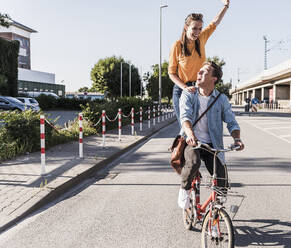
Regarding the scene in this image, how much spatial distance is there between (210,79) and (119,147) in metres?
6.57

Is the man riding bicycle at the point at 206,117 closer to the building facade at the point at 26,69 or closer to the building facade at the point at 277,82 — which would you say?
the building facade at the point at 277,82

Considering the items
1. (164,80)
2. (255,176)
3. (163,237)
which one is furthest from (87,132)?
(164,80)

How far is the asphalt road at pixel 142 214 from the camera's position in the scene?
10.9ft

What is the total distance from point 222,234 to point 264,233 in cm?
102

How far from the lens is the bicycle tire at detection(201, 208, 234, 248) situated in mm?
2609

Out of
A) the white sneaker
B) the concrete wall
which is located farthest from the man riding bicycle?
the concrete wall

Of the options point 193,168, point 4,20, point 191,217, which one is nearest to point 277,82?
point 4,20

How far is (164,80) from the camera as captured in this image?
184 feet

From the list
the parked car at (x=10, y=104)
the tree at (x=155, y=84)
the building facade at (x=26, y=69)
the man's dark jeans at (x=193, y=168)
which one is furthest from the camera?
the building facade at (x=26, y=69)

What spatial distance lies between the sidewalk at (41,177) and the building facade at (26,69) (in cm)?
5359

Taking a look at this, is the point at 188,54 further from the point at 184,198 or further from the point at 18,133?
the point at 18,133

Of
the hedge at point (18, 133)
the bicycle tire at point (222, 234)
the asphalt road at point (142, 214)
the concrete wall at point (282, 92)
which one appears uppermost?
the concrete wall at point (282, 92)

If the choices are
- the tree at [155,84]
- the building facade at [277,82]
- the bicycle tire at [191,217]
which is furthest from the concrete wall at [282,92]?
the bicycle tire at [191,217]

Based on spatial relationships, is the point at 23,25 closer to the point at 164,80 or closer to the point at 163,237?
the point at 164,80
